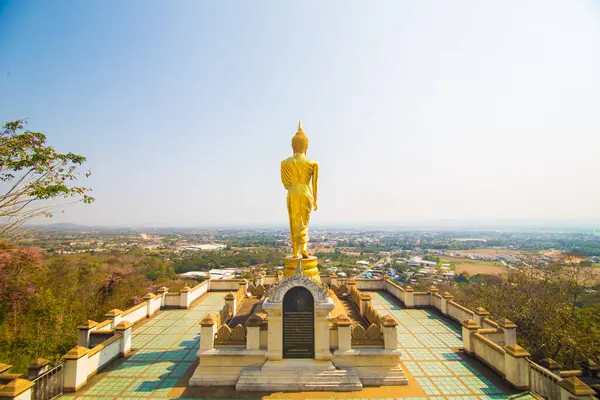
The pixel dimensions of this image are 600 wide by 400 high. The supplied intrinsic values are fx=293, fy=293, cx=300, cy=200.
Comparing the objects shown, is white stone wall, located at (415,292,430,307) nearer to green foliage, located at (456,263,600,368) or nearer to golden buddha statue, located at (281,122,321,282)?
green foliage, located at (456,263,600,368)

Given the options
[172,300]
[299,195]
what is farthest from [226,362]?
[172,300]

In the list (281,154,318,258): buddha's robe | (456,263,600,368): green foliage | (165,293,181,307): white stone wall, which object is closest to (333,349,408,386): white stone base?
(281,154,318,258): buddha's robe

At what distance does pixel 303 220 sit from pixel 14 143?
10.9 metres

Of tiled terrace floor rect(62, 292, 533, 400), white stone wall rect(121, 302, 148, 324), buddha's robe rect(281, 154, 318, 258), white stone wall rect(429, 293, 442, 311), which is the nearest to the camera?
tiled terrace floor rect(62, 292, 533, 400)

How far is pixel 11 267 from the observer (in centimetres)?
1580

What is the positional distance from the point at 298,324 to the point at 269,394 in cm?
199

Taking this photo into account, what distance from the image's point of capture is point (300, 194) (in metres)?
11.9

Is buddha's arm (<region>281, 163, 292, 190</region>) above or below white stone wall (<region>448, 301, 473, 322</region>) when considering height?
above

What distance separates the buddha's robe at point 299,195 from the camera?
38.8ft

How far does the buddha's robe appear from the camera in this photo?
11.8m

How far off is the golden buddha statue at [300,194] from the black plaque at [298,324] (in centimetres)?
224

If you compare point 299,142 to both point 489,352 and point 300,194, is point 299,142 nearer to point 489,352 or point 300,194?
point 300,194

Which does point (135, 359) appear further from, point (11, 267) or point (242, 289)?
point (11, 267)

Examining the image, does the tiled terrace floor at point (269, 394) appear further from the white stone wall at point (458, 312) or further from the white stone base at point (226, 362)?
the white stone wall at point (458, 312)
